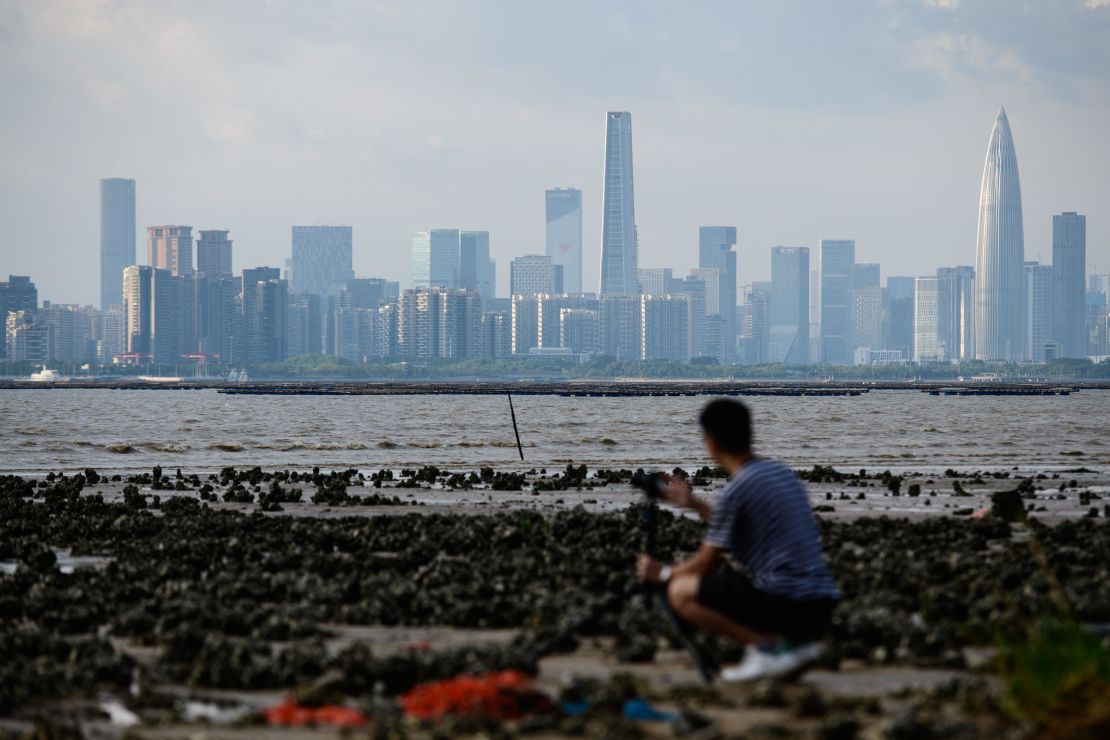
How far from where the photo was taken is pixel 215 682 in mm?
11539

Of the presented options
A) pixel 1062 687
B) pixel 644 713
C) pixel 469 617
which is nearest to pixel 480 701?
pixel 644 713

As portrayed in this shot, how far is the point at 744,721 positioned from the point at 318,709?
314 cm

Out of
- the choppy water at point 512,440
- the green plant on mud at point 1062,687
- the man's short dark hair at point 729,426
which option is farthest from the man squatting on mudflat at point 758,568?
the choppy water at point 512,440

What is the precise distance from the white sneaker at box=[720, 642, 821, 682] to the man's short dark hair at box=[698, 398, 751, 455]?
4.93 ft

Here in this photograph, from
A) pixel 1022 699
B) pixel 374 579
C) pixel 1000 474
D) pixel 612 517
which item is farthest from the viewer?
pixel 1000 474

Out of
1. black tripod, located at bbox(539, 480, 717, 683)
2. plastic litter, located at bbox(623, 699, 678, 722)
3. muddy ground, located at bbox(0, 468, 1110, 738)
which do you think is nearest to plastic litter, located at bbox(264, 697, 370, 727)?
muddy ground, located at bbox(0, 468, 1110, 738)

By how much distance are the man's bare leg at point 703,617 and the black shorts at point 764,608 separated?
0.11 feet

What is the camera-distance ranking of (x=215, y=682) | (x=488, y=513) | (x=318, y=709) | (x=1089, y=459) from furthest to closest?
Result: (x=1089, y=459)
(x=488, y=513)
(x=215, y=682)
(x=318, y=709)

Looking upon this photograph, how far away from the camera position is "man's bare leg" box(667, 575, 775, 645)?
10.6 meters

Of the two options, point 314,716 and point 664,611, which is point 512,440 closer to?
point 664,611

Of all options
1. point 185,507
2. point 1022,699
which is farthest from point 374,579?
point 185,507

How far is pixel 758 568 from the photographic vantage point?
10.8m

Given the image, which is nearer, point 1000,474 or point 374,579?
point 374,579

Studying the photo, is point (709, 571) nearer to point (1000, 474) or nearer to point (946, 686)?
point (946, 686)
